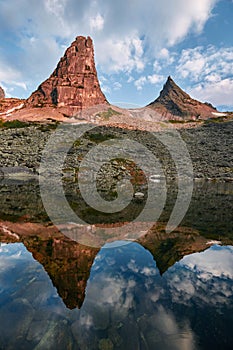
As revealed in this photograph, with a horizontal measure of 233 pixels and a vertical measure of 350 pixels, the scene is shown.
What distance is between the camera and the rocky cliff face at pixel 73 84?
16700 cm

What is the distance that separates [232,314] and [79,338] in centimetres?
393

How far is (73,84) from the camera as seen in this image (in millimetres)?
172750

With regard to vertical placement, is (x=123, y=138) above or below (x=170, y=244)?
above

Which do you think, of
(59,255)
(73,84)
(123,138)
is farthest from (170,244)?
(73,84)

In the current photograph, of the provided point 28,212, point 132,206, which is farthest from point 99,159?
point 28,212

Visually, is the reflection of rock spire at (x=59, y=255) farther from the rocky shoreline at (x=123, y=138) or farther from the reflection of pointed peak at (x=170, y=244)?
the rocky shoreline at (x=123, y=138)

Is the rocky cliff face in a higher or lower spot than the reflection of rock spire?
higher

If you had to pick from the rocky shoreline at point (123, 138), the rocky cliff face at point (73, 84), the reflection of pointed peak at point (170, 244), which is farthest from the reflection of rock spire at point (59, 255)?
the rocky cliff face at point (73, 84)

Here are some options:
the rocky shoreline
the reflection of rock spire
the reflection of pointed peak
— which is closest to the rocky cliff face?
the rocky shoreline

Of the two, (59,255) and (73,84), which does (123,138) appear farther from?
(73,84)

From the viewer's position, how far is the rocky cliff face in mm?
167000

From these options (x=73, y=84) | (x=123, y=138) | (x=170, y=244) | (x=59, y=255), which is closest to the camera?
(x=59, y=255)

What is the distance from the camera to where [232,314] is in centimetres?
669

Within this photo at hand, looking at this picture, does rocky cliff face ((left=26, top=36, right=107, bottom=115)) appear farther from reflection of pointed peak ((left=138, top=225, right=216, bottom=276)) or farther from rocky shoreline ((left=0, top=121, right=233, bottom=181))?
reflection of pointed peak ((left=138, top=225, right=216, bottom=276))
